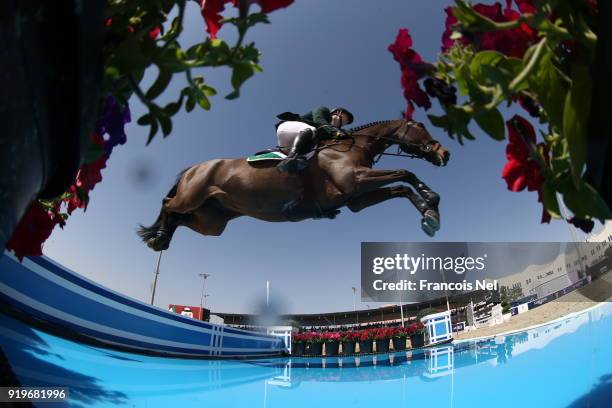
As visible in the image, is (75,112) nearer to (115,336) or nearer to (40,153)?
(40,153)

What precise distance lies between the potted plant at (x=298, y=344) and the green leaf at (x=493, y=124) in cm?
930

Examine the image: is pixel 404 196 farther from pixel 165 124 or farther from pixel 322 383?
pixel 165 124

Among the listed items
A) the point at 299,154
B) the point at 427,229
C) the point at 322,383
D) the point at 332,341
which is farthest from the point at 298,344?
the point at 427,229

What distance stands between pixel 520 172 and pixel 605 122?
0.19m

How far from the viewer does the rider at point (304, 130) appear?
2256 millimetres

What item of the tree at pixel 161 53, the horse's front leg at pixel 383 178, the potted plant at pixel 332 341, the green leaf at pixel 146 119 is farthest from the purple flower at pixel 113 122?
the potted plant at pixel 332 341

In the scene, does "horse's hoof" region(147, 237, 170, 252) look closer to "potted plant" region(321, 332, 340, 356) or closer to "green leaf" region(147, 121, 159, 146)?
"green leaf" region(147, 121, 159, 146)

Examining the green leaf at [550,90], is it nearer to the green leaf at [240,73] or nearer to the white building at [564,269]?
the green leaf at [240,73]

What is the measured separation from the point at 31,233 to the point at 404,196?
1960 millimetres

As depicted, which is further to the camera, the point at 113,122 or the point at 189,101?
the point at 113,122

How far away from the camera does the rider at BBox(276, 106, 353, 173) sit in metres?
2.26

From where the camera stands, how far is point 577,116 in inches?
18.8

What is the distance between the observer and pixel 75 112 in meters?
0.44

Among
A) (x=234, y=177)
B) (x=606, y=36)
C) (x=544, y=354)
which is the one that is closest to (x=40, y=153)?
(x=606, y=36)
